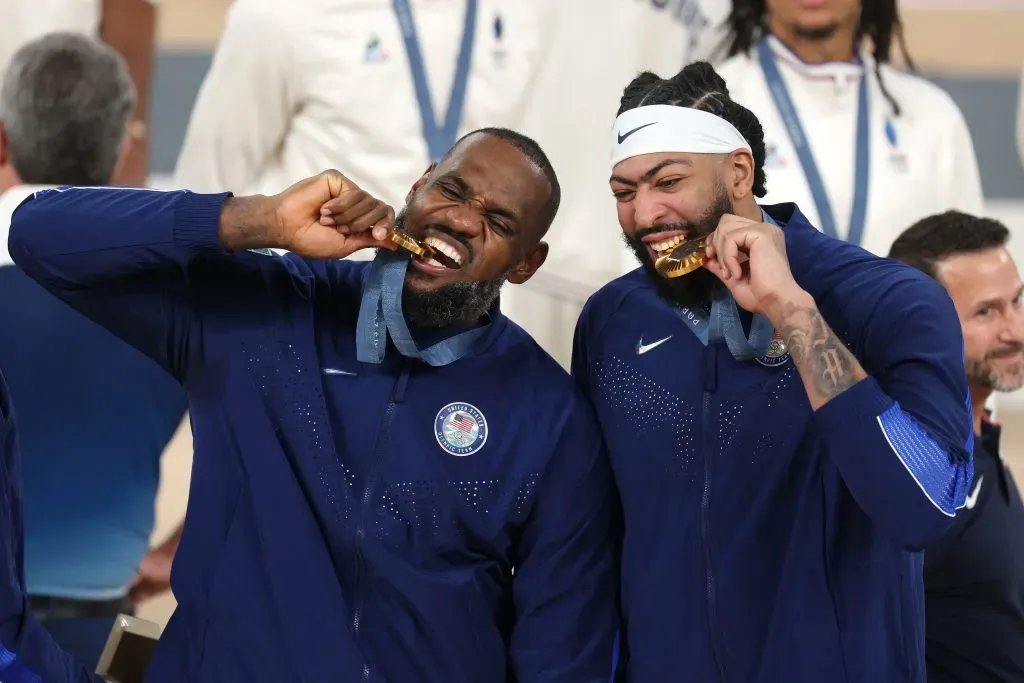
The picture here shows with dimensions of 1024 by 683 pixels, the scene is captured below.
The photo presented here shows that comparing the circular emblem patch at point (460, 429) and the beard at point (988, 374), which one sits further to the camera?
the beard at point (988, 374)

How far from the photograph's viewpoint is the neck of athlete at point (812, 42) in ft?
15.2

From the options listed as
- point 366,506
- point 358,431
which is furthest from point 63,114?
point 366,506

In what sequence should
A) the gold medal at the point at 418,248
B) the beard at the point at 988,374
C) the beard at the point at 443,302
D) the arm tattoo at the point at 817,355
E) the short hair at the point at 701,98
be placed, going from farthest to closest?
the beard at the point at 988,374
the short hair at the point at 701,98
the beard at the point at 443,302
the gold medal at the point at 418,248
the arm tattoo at the point at 817,355

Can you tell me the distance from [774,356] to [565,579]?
513 mm

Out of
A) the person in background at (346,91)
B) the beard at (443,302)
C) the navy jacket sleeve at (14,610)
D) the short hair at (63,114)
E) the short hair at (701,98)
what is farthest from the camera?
the person in background at (346,91)

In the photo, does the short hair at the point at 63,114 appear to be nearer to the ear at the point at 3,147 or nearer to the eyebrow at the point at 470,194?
the ear at the point at 3,147

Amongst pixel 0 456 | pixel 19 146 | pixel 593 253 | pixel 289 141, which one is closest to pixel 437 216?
pixel 0 456

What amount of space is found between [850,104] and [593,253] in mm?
1037

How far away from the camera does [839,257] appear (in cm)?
228

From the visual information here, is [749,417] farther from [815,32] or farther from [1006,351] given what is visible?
[815,32]

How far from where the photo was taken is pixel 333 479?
7.21ft

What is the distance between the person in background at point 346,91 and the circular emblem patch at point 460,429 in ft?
7.27

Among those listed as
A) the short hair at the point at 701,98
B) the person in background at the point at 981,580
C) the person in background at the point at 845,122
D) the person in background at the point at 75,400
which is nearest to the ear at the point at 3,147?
the person in background at the point at 75,400

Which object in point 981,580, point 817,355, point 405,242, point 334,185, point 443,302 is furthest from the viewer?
point 981,580
